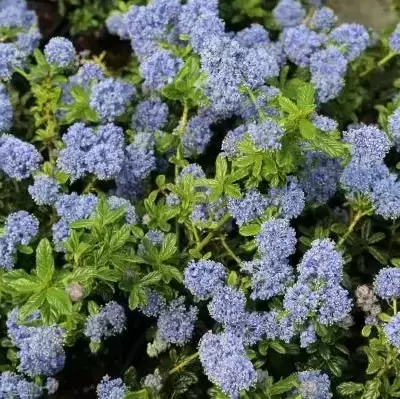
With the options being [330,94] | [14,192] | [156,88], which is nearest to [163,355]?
[14,192]

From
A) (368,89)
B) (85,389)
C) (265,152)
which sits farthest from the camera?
(368,89)

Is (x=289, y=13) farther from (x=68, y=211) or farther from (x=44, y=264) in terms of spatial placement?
(x=44, y=264)

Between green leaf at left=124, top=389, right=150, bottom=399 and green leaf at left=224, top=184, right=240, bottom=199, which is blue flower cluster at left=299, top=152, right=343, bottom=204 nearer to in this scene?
green leaf at left=224, top=184, right=240, bottom=199

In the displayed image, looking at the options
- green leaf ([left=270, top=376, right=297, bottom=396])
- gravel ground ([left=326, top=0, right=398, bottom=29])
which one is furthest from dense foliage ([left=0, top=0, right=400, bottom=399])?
gravel ground ([left=326, top=0, right=398, bottom=29])

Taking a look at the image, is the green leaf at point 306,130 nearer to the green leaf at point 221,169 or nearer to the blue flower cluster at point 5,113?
the green leaf at point 221,169

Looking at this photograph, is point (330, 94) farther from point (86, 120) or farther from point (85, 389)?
point (85, 389)
